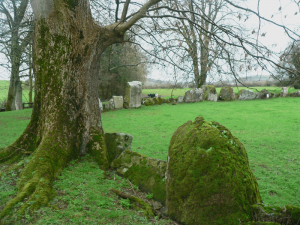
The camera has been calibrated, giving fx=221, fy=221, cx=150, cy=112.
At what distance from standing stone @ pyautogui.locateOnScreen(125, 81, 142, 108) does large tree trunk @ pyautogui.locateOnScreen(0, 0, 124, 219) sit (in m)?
10.9

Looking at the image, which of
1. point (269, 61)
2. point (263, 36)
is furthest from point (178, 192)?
point (263, 36)

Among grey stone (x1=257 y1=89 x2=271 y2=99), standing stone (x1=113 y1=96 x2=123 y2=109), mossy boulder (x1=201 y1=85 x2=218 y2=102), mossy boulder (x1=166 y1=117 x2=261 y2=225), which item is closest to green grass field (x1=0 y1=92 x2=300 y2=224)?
mossy boulder (x1=166 y1=117 x2=261 y2=225)

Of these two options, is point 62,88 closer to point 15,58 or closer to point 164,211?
point 164,211

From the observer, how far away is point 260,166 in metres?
5.43

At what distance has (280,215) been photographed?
249 cm

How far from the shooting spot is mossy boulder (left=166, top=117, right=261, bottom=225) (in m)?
2.68

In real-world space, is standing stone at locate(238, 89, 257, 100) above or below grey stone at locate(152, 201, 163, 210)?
above

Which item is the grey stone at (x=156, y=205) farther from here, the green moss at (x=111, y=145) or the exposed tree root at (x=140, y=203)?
the green moss at (x=111, y=145)

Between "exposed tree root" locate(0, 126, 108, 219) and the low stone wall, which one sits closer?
"exposed tree root" locate(0, 126, 108, 219)

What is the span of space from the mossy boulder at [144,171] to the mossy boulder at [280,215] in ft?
4.86

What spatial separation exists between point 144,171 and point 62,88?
7.54ft

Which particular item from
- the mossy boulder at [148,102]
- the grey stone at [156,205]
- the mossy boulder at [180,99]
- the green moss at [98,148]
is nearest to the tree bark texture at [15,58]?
the green moss at [98,148]

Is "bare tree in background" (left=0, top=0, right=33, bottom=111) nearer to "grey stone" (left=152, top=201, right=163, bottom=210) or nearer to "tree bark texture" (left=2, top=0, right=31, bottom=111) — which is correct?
"tree bark texture" (left=2, top=0, right=31, bottom=111)

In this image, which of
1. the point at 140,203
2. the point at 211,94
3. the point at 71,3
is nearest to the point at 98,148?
the point at 140,203
